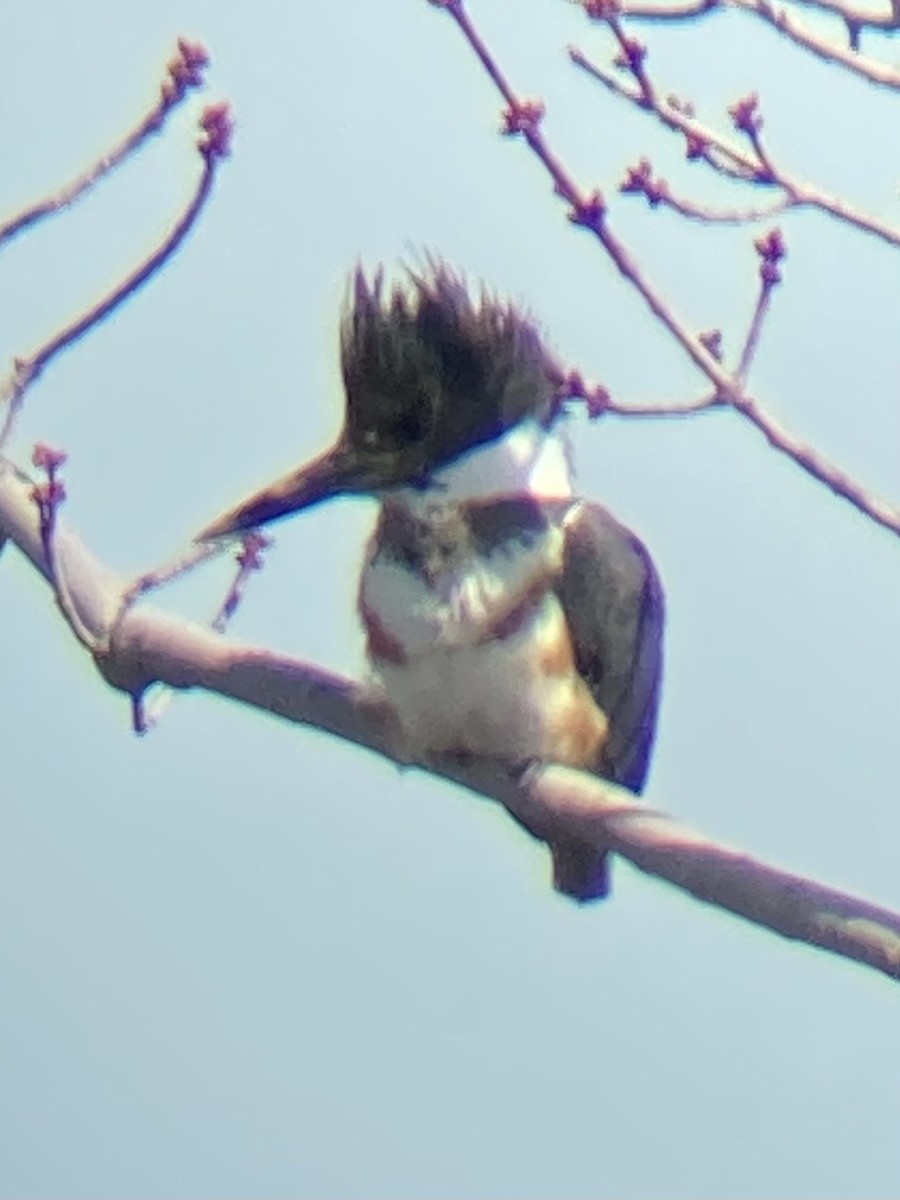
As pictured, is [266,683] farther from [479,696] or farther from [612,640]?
[612,640]

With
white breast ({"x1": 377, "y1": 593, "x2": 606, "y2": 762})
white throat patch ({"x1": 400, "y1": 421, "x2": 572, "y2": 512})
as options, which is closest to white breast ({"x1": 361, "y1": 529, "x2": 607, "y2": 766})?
white breast ({"x1": 377, "y1": 593, "x2": 606, "y2": 762})

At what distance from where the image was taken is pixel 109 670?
1938mm

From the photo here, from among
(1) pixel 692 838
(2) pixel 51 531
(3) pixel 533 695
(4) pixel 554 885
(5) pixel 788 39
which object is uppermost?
(5) pixel 788 39

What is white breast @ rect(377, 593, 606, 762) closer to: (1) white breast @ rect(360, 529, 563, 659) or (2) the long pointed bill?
(1) white breast @ rect(360, 529, 563, 659)

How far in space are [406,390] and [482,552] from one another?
218mm

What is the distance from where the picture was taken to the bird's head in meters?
2.14

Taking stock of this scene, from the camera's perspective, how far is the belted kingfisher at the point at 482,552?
2037mm

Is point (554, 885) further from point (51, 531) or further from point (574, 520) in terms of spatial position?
point (51, 531)

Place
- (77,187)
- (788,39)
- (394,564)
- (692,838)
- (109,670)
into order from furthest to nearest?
(788,39)
(394,564)
(109,670)
(77,187)
(692,838)

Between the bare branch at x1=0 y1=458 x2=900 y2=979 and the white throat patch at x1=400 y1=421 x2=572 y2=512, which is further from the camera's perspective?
the white throat patch at x1=400 y1=421 x2=572 y2=512

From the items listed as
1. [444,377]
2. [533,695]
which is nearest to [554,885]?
[533,695]

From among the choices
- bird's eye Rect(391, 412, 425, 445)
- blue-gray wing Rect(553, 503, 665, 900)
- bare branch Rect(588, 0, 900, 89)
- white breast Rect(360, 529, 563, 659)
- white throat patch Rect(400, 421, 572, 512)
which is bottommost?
blue-gray wing Rect(553, 503, 665, 900)

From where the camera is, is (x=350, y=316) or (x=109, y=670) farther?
(x=350, y=316)

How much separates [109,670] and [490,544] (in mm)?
447
